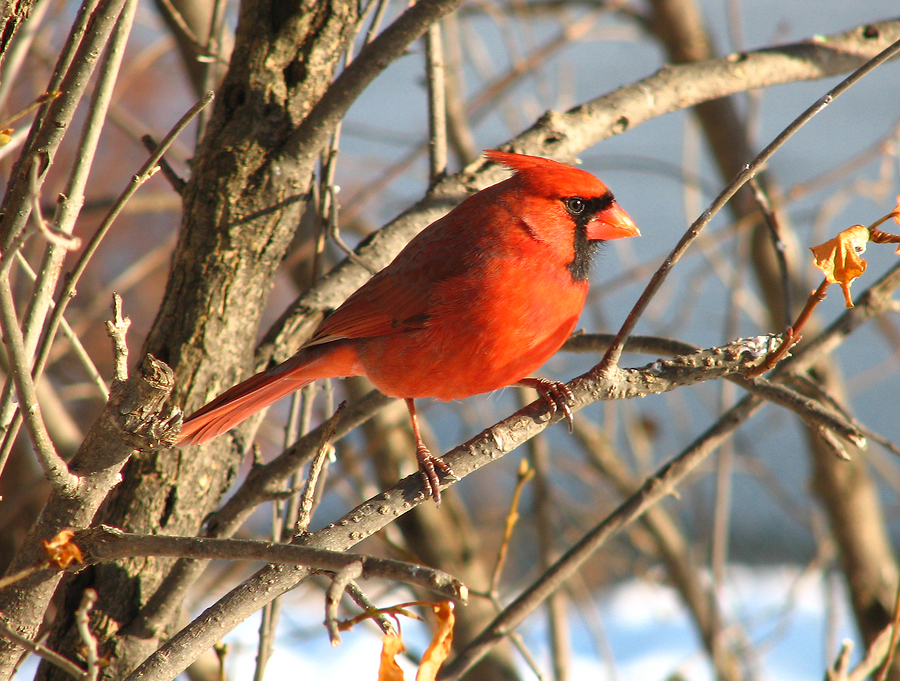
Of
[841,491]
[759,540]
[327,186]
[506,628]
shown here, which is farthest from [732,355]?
[759,540]

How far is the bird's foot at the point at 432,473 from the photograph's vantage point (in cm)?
124

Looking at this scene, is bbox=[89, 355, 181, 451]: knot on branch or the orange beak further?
Answer: the orange beak

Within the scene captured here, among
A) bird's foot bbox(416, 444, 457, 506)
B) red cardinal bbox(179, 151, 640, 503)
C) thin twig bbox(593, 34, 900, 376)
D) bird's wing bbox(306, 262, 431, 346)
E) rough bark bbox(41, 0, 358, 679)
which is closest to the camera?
thin twig bbox(593, 34, 900, 376)

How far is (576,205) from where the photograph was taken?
181 centimetres

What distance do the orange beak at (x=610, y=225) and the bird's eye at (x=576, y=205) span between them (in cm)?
4

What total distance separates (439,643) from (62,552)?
43 centimetres

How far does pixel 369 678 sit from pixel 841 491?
8.42 feet

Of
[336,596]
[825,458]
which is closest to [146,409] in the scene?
[336,596]

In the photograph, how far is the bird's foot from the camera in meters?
1.24

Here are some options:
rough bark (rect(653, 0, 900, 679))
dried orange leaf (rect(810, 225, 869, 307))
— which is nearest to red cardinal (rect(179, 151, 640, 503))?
dried orange leaf (rect(810, 225, 869, 307))

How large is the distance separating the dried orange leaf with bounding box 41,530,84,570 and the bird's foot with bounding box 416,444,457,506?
47cm

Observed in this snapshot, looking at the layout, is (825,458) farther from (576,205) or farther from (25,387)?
(25,387)

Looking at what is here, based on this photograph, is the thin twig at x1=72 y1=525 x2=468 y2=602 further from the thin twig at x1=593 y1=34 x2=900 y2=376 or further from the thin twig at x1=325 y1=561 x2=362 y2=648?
the thin twig at x1=593 y1=34 x2=900 y2=376

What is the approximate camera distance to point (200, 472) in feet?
5.17
